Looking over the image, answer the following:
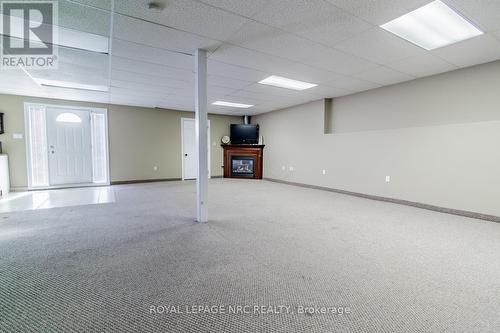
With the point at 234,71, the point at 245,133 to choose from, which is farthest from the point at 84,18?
the point at 245,133

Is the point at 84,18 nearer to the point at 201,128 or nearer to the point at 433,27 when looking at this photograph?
the point at 201,128

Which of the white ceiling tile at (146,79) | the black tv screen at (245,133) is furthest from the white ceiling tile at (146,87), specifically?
the black tv screen at (245,133)

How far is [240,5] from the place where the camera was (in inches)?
91.7

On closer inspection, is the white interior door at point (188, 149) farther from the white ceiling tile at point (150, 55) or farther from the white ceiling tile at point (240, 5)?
the white ceiling tile at point (240, 5)

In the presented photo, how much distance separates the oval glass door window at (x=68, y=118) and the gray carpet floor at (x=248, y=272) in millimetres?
3792

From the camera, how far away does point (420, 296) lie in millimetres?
1763

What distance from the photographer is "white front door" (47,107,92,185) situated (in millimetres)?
6516

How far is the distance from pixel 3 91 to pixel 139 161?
3493mm

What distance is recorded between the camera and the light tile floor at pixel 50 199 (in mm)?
4496

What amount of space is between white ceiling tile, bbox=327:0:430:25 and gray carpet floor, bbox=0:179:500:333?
8.14 feet

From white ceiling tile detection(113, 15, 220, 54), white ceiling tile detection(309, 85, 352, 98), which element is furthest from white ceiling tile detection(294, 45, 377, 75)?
white ceiling tile detection(113, 15, 220, 54)

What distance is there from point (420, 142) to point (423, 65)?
143cm

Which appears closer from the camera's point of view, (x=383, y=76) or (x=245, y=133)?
(x=383, y=76)

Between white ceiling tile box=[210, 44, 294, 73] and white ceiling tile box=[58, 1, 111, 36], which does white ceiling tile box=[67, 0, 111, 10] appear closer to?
white ceiling tile box=[58, 1, 111, 36]
